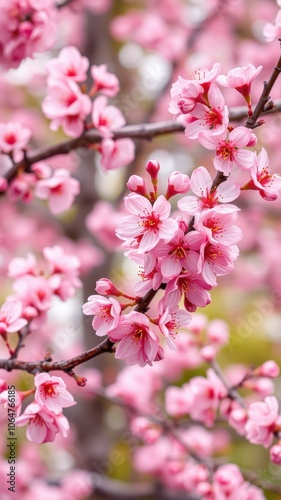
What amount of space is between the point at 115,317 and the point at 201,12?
149 inches

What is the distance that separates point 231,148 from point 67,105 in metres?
0.80

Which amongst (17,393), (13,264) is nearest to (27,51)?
(13,264)

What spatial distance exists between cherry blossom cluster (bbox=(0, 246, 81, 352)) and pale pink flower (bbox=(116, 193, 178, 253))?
436 mm

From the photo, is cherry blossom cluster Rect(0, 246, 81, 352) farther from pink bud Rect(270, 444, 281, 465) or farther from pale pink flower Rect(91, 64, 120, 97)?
pink bud Rect(270, 444, 281, 465)

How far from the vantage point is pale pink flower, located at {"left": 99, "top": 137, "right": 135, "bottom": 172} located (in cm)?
164

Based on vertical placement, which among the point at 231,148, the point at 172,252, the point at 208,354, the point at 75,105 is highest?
the point at 231,148

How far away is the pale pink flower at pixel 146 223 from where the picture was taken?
0.95 metres

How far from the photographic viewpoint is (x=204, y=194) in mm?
971

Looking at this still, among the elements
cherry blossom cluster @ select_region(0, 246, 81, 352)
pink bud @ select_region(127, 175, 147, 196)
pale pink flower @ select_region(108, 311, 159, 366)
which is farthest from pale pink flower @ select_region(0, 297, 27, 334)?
pink bud @ select_region(127, 175, 147, 196)

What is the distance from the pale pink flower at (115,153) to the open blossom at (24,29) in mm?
359

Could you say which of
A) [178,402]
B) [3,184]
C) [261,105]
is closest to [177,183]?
[261,105]

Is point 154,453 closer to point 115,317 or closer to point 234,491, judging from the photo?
point 234,491

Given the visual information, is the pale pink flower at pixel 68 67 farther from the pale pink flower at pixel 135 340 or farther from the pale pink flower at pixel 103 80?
the pale pink flower at pixel 135 340

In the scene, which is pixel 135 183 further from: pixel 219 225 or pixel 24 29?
pixel 24 29
